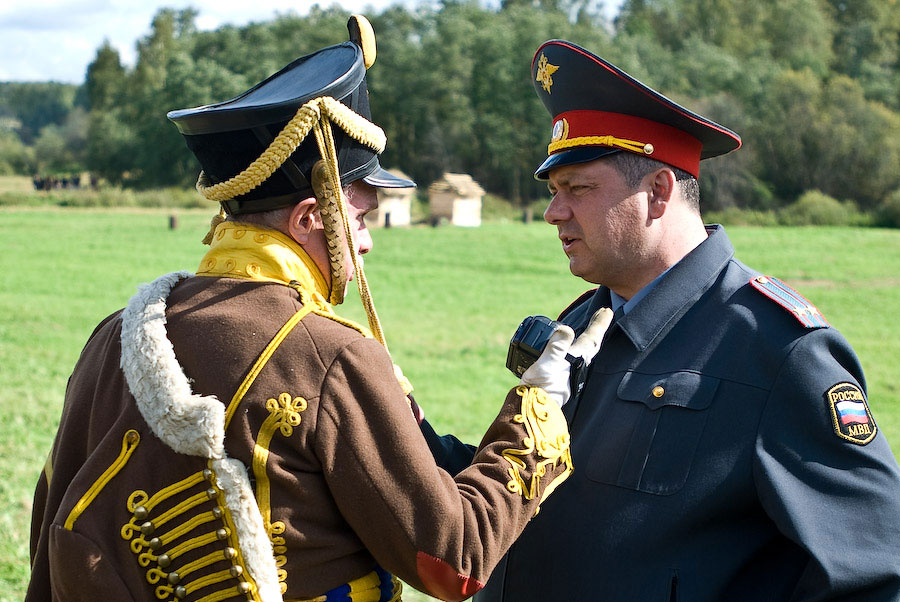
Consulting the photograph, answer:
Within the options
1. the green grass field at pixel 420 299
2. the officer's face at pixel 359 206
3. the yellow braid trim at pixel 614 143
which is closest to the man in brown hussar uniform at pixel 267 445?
the officer's face at pixel 359 206

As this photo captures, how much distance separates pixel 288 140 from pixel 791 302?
144 centimetres

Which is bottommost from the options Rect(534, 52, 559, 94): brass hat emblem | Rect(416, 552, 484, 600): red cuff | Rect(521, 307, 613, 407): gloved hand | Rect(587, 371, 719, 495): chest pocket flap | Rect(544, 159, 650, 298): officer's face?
Rect(416, 552, 484, 600): red cuff

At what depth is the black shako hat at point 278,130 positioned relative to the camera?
7.28 ft

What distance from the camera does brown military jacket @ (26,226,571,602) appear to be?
2.05 m

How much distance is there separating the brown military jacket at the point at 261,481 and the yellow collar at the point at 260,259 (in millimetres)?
78

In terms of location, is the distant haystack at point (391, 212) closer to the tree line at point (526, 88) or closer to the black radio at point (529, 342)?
the tree line at point (526, 88)

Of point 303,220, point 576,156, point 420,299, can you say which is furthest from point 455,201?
point 303,220

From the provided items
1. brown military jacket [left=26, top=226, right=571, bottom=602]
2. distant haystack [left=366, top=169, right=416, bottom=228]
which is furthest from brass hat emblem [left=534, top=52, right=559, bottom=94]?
distant haystack [left=366, top=169, right=416, bottom=228]

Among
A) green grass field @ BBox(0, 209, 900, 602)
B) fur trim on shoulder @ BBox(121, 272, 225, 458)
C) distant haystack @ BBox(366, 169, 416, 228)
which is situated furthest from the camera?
distant haystack @ BBox(366, 169, 416, 228)

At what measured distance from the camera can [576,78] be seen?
302 cm

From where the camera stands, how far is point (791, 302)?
2.61 metres

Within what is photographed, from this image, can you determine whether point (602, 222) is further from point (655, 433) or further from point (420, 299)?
point (420, 299)

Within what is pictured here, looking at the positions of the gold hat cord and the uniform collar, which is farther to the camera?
the uniform collar

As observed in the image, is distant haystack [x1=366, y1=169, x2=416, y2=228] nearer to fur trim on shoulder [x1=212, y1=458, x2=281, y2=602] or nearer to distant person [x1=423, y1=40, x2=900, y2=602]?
distant person [x1=423, y1=40, x2=900, y2=602]
